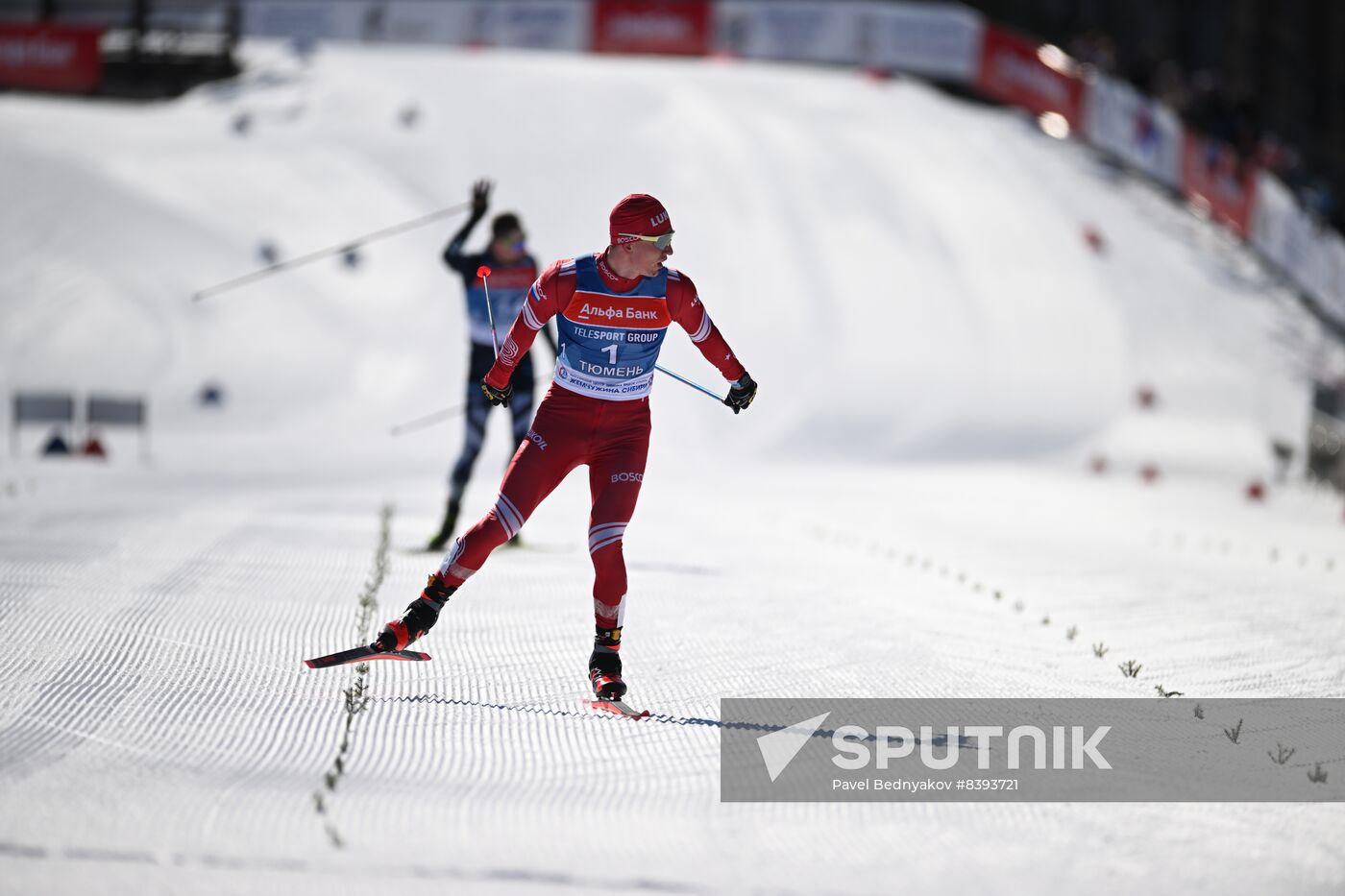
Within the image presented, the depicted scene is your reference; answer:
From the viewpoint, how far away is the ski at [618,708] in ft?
18.5

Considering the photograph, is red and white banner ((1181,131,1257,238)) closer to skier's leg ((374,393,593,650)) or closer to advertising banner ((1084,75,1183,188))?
advertising banner ((1084,75,1183,188))

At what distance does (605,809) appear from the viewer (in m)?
4.44

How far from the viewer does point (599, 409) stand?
20.3 feet

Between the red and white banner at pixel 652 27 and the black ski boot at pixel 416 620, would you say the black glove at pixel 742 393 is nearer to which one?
the black ski boot at pixel 416 620

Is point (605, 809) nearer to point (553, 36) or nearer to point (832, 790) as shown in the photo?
point (832, 790)

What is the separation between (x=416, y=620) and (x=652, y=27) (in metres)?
24.5

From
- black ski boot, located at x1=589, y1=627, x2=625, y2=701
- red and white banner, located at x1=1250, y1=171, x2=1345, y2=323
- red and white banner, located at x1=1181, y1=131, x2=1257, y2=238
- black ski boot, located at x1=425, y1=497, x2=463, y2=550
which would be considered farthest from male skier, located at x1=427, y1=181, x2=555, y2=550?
red and white banner, located at x1=1181, y1=131, x2=1257, y2=238

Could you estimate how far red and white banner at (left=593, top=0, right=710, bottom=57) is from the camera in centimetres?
2869

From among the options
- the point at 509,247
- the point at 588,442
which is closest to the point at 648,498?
the point at 509,247

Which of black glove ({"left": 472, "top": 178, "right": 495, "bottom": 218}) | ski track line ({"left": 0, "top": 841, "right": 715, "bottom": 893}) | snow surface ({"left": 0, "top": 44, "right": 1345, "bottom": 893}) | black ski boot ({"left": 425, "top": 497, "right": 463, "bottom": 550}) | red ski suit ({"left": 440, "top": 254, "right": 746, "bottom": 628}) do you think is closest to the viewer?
ski track line ({"left": 0, "top": 841, "right": 715, "bottom": 893})

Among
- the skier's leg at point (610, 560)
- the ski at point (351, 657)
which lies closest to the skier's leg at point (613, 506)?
the skier's leg at point (610, 560)

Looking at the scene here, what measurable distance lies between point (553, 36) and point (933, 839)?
26.3 metres

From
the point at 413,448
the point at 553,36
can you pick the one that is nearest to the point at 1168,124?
the point at 553,36

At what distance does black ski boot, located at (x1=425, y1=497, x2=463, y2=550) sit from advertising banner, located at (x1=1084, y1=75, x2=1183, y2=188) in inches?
927
